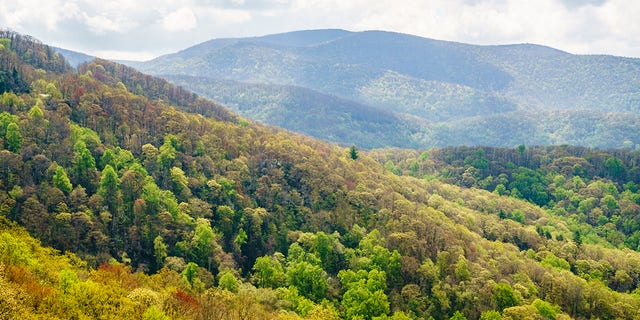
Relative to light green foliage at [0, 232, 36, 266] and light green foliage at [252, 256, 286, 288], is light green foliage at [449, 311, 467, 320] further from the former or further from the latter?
light green foliage at [0, 232, 36, 266]

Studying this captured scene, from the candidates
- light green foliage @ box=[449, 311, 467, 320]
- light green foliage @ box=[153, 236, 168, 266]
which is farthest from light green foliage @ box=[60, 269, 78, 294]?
light green foliage @ box=[449, 311, 467, 320]

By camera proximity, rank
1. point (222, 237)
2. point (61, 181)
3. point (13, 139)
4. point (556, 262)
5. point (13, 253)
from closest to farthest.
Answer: point (13, 253), point (61, 181), point (13, 139), point (222, 237), point (556, 262)

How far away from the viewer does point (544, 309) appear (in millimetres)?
100875

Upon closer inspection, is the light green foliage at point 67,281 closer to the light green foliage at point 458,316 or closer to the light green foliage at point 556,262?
the light green foliage at point 458,316

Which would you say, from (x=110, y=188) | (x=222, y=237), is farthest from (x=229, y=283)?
(x=110, y=188)

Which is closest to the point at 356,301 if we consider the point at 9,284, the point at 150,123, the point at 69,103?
the point at 9,284

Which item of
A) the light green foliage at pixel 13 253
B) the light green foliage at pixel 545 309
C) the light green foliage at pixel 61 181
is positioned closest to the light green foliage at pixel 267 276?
the light green foliage at pixel 61 181


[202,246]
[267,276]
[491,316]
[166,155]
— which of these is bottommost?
[267,276]

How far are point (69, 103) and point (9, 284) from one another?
91758mm

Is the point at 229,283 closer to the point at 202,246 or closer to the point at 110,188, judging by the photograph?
the point at 202,246

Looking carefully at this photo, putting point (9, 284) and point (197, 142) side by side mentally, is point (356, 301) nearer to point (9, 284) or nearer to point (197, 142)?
point (9, 284)

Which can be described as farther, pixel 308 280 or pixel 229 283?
pixel 308 280

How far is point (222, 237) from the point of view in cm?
11981

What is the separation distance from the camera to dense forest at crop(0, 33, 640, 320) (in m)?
80.6
